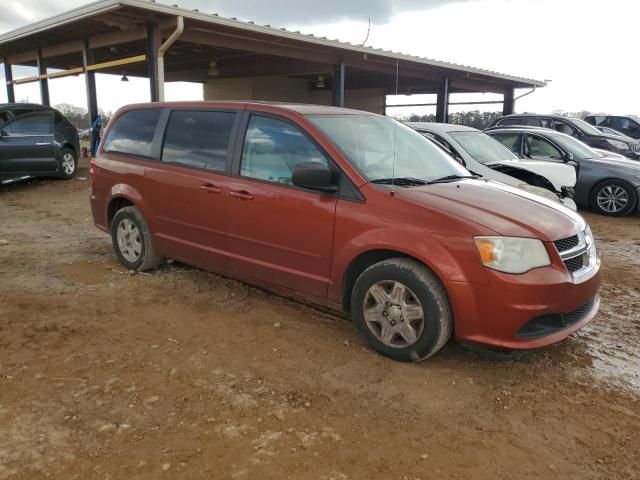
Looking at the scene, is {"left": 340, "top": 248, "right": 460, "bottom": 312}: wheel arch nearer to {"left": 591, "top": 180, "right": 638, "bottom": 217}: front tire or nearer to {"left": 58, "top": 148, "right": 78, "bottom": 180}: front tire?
{"left": 591, "top": 180, "right": 638, "bottom": 217}: front tire

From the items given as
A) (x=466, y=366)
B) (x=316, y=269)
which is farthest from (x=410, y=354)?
(x=316, y=269)

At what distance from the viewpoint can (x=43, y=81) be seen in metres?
16.4

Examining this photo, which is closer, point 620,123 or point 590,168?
point 590,168

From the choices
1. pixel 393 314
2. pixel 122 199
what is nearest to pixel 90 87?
Result: pixel 122 199

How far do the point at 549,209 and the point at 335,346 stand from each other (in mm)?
1754

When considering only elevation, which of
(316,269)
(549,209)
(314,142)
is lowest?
(316,269)

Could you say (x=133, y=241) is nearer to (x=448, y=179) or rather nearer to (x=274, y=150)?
(x=274, y=150)

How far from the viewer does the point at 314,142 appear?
392 centimetres

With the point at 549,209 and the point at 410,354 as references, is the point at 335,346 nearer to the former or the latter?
the point at 410,354

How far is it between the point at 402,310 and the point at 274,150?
1.61m

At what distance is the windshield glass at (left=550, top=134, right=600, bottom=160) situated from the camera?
31.5ft

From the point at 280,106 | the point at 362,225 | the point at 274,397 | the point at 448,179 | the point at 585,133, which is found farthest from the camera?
the point at 585,133

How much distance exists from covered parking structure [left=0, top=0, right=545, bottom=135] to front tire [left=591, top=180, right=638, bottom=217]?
13.7 ft

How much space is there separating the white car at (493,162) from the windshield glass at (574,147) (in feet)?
5.84
